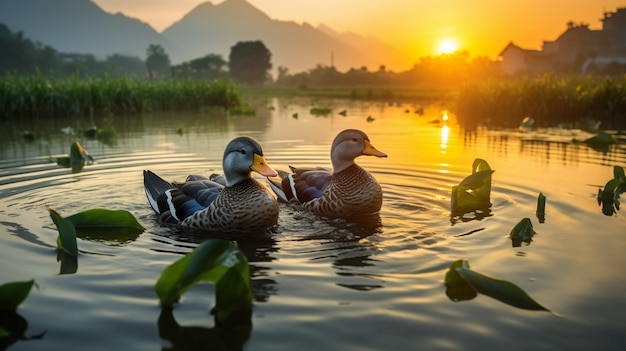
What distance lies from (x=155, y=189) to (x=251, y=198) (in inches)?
66.5

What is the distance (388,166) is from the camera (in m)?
10.3

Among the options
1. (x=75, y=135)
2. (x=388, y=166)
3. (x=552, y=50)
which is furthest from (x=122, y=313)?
(x=552, y=50)

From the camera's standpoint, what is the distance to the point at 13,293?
3.80 metres

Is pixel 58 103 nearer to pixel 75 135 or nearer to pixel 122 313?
pixel 75 135

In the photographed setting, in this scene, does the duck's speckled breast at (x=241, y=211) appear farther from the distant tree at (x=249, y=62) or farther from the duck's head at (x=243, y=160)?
the distant tree at (x=249, y=62)

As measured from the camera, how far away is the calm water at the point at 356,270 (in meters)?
3.57

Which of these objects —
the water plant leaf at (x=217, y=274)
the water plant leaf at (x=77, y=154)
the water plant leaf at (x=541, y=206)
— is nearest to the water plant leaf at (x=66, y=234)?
the water plant leaf at (x=217, y=274)

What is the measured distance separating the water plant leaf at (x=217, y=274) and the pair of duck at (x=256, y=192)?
2.23 m

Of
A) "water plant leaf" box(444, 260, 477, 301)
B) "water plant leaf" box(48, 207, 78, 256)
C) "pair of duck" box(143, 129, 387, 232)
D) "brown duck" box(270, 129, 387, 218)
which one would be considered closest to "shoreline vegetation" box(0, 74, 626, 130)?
"brown duck" box(270, 129, 387, 218)

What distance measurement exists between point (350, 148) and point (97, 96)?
19.2 m

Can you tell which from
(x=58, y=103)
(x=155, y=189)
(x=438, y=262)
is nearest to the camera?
(x=438, y=262)

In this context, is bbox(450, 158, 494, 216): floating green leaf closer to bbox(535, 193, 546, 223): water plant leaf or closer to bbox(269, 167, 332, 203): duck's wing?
bbox(535, 193, 546, 223): water plant leaf

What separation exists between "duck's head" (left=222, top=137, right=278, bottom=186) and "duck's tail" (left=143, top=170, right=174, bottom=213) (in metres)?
1.28

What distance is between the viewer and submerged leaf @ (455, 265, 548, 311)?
393cm
